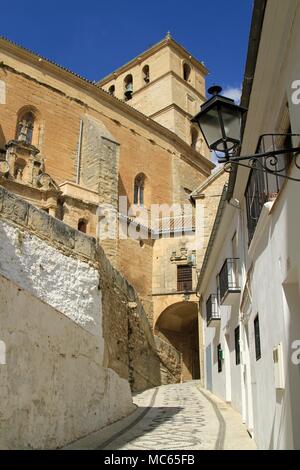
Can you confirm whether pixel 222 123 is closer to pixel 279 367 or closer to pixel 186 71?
pixel 279 367

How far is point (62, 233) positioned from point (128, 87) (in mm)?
32839

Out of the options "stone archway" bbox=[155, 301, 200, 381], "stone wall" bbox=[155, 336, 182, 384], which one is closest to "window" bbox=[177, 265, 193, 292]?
"stone archway" bbox=[155, 301, 200, 381]

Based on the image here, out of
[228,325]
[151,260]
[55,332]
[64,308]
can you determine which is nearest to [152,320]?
[151,260]

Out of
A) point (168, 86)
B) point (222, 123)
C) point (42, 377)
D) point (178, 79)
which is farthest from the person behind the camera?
point (178, 79)

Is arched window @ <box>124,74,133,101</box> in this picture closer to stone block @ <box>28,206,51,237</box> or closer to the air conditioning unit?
stone block @ <box>28,206,51,237</box>

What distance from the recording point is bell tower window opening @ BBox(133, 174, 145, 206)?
88.0 ft

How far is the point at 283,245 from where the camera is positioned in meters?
4.02

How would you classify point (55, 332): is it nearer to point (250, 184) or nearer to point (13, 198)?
point (13, 198)

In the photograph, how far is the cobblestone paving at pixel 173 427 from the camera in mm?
5992

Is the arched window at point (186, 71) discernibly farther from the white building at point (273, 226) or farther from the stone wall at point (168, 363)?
the white building at point (273, 226)

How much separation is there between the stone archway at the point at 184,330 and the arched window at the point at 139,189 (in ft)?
24.5

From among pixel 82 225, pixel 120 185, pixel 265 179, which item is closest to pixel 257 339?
pixel 265 179

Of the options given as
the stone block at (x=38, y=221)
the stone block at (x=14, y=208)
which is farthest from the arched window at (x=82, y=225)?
the stone block at (x=14, y=208)

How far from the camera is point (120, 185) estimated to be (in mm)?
25609
